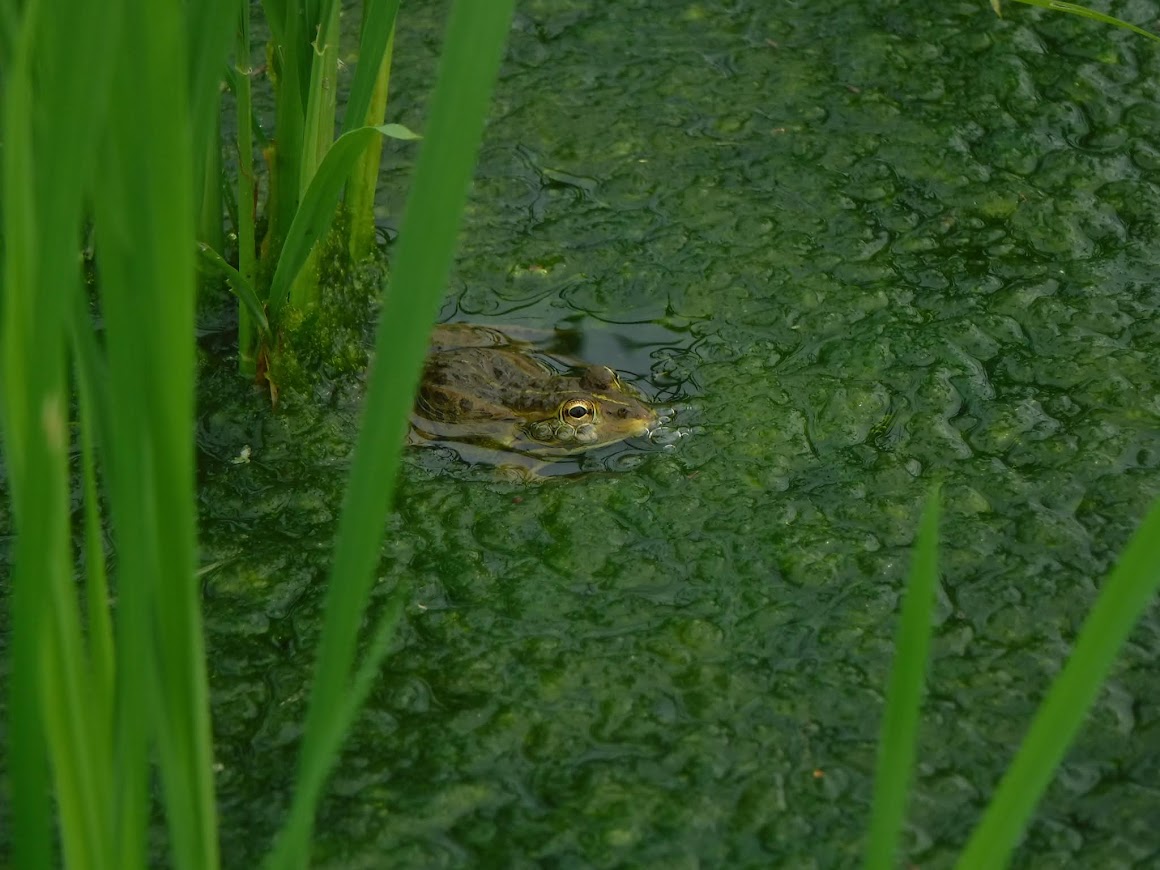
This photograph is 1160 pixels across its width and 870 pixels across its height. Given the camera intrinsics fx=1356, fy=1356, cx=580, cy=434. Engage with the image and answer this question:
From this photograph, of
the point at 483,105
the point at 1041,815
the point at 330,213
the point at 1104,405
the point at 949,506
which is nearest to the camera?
the point at 483,105

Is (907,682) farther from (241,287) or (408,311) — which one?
(241,287)

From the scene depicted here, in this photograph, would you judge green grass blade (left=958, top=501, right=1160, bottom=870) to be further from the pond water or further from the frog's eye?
the frog's eye

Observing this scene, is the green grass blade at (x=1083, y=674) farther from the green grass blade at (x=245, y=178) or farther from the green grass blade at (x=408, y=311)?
the green grass blade at (x=245, y=178)

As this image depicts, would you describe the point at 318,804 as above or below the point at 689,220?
below

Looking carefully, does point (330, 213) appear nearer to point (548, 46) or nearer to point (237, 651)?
point (237, 651)

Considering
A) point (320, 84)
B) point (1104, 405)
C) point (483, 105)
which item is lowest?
point (1104, 405)

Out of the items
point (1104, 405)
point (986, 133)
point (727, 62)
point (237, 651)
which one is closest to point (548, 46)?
point (727, 62)

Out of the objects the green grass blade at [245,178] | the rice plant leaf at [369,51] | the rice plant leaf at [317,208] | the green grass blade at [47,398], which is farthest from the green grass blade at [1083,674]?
the green grass blade at [245,178]
